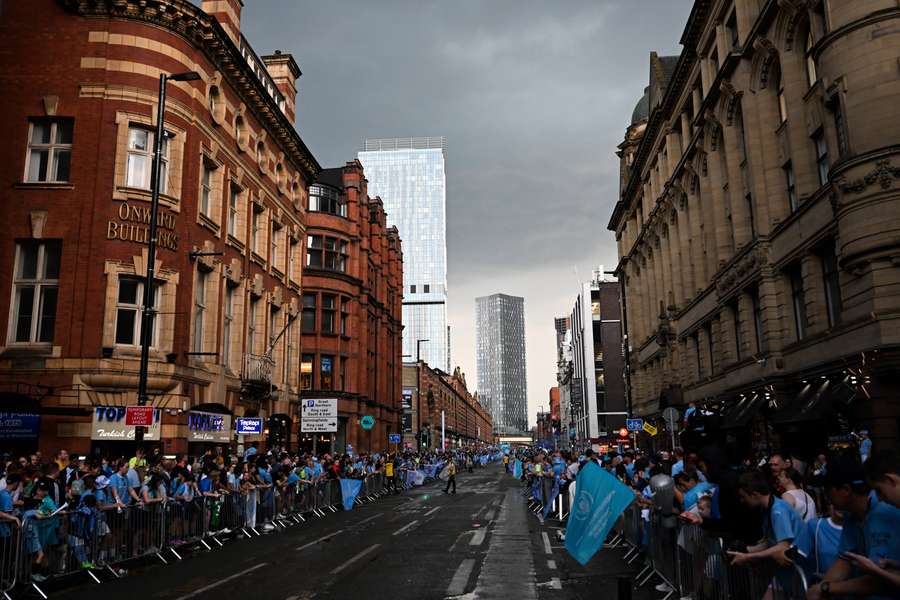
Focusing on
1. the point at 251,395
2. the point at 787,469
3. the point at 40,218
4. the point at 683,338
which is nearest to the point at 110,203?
the point at 40,218

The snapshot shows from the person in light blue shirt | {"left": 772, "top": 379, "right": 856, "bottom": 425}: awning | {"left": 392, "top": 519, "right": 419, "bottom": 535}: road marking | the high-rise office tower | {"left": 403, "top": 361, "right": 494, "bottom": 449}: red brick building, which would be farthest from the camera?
the high-rise office tower

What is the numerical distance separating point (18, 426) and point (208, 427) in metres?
6.46

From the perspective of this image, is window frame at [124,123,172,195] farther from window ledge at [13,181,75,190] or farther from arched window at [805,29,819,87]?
arched window at [805,29,819,87]

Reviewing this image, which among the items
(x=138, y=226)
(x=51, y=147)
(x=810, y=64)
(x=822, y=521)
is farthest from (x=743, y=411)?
(x=51, y=147)

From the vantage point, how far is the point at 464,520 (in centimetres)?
2092

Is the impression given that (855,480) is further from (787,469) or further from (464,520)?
(464,520)

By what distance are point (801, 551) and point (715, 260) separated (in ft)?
98.6

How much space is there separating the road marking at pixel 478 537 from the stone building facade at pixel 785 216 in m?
9.90

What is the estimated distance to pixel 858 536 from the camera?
15.5 feet

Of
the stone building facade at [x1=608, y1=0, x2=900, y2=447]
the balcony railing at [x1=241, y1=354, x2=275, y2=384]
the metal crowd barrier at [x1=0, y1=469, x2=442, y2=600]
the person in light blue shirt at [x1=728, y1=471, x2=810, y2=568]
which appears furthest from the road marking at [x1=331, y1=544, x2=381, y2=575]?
the balcony railing at [x1=241, y1=354, x2=275, y2=384]

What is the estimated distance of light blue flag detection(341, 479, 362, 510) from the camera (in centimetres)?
2589

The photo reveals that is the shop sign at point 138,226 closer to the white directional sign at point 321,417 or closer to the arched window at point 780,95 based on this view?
the white directional sign at point 321,417

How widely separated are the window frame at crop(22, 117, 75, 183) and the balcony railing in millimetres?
10333

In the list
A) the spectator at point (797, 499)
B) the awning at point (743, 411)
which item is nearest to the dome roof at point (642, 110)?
the awning at point (743, 411)
